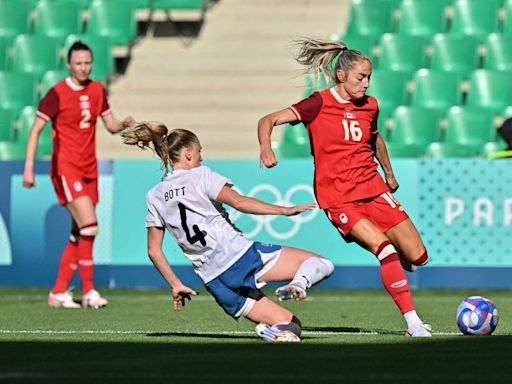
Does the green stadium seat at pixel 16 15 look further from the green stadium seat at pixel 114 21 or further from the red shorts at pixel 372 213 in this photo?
the red shorts at pixel 372 213

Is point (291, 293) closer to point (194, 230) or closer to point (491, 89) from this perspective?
point (194, 230)

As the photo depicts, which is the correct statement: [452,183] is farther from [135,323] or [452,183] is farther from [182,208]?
[182,208]

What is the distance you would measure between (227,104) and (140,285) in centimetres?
404

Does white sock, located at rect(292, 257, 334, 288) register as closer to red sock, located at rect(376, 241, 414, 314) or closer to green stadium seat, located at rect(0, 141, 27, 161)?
red sock, located at rect(376, 241, 414, 314)

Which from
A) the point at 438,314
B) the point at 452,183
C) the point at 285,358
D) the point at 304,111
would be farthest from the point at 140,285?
the point at 285,358

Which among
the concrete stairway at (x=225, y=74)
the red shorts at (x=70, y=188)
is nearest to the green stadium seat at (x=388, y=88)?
the concrete stairway at (x=225, y=74)

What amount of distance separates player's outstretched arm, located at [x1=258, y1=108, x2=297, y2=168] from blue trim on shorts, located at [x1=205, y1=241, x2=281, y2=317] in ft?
1.81

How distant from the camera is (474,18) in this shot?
16.6 meters

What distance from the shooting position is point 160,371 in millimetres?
5973

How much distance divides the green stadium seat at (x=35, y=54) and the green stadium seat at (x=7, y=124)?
118 centimetres

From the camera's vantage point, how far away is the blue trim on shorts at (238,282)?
762 centimetres

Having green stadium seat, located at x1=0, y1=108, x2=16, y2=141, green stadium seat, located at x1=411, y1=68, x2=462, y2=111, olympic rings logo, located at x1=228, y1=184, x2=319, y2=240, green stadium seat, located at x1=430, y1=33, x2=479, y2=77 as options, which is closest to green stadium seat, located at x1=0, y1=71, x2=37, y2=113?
green stadium seat, located at x1=0, y1=108, x2=16, y2=141

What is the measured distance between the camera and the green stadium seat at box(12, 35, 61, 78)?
17.4 metres

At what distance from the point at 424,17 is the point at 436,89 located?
4.38ft
